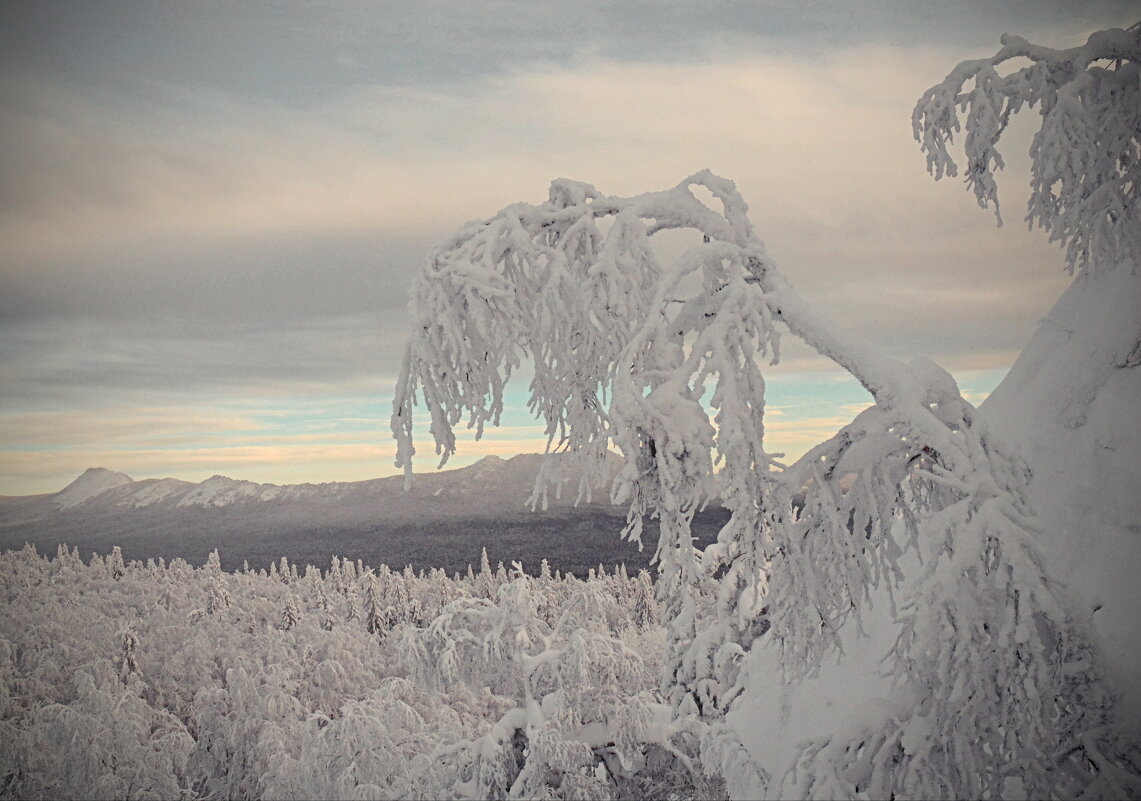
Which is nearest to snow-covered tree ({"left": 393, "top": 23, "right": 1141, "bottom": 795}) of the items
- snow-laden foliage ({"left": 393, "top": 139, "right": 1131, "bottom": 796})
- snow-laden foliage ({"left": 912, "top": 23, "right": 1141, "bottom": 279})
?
snow-laden foliage ({"left": 393, "top": 139, "right": 1131, "bottom": 796})

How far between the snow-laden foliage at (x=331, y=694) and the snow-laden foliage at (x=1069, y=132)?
7.42 m

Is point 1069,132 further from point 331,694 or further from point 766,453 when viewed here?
point 331,694

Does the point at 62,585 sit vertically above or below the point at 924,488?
below

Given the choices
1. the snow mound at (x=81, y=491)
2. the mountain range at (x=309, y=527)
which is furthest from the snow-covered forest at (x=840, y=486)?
the snow mound at (x=81, y=491)

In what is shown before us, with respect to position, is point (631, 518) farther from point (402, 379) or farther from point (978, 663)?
point (978, 663)

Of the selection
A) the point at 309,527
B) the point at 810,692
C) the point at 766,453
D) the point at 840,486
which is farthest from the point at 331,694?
the point at 309,527

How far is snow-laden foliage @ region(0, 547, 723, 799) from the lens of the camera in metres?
10.5

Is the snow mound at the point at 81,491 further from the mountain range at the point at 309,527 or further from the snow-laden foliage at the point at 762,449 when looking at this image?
the snow-laden foliage at the point at 762,449

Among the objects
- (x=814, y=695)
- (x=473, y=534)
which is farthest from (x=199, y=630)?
(x=473, y=534)

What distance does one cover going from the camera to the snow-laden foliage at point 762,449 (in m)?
3.35

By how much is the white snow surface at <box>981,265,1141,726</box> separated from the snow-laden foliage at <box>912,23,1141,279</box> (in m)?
0.51

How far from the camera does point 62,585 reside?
84625 millimetres

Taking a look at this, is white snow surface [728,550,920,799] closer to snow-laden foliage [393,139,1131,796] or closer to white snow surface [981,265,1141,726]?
white snow surface [981,265,1141,726]

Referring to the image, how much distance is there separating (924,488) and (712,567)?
6367 mm
